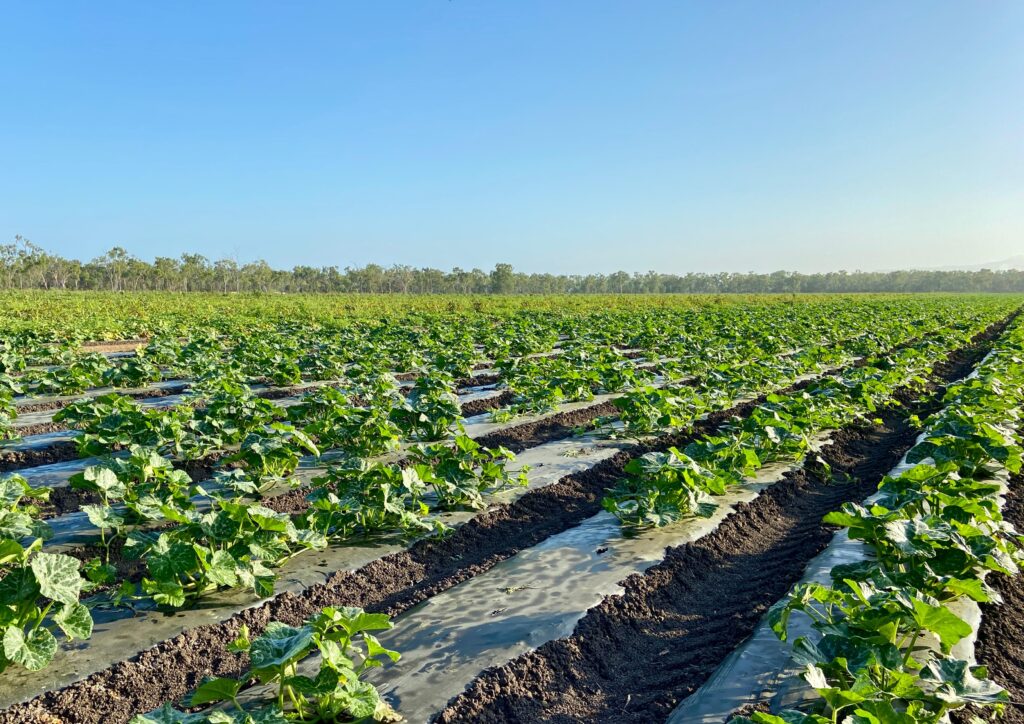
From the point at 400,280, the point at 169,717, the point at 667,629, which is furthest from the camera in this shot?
the point at 400,280

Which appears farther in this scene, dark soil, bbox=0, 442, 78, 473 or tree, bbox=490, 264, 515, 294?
tree, bbox=490, 264, 515, 294

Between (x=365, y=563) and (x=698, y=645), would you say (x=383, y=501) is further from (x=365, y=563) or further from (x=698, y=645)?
(x=698, y=645)

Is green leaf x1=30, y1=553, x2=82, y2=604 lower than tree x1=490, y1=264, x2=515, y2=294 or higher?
lower

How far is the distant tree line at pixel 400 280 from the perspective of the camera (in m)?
88.5

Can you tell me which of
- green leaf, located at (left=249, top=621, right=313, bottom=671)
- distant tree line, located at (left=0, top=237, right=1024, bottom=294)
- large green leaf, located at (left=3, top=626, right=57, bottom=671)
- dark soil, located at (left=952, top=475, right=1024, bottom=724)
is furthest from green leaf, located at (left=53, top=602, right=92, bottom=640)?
distant tree line, located at (left=0, top=237, right=1024, bottom=294)

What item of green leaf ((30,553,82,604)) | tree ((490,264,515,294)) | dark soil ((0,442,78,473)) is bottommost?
dark soil ((0,442,78,473))

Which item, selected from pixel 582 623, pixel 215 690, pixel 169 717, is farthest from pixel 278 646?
pixel 582 623

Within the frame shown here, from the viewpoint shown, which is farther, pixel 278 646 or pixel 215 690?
pixel 278 646

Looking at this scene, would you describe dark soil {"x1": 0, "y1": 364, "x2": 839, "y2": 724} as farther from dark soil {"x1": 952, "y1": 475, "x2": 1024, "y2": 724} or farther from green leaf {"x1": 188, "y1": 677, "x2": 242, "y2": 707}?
dark soil {"x1": 952, "y1": 475, "x2": 1024, "y2": 724}

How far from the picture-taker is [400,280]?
115 m

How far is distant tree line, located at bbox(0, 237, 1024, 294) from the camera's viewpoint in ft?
290

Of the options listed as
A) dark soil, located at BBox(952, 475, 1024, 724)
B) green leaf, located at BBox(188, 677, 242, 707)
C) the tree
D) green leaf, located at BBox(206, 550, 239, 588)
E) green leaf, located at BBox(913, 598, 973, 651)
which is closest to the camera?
green leaf, located at BBox(188, 677, 242, 707)

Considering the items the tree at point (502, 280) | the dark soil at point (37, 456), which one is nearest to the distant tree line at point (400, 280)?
the tree at point (502, 280)

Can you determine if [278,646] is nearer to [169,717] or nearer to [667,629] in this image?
[169,717]
